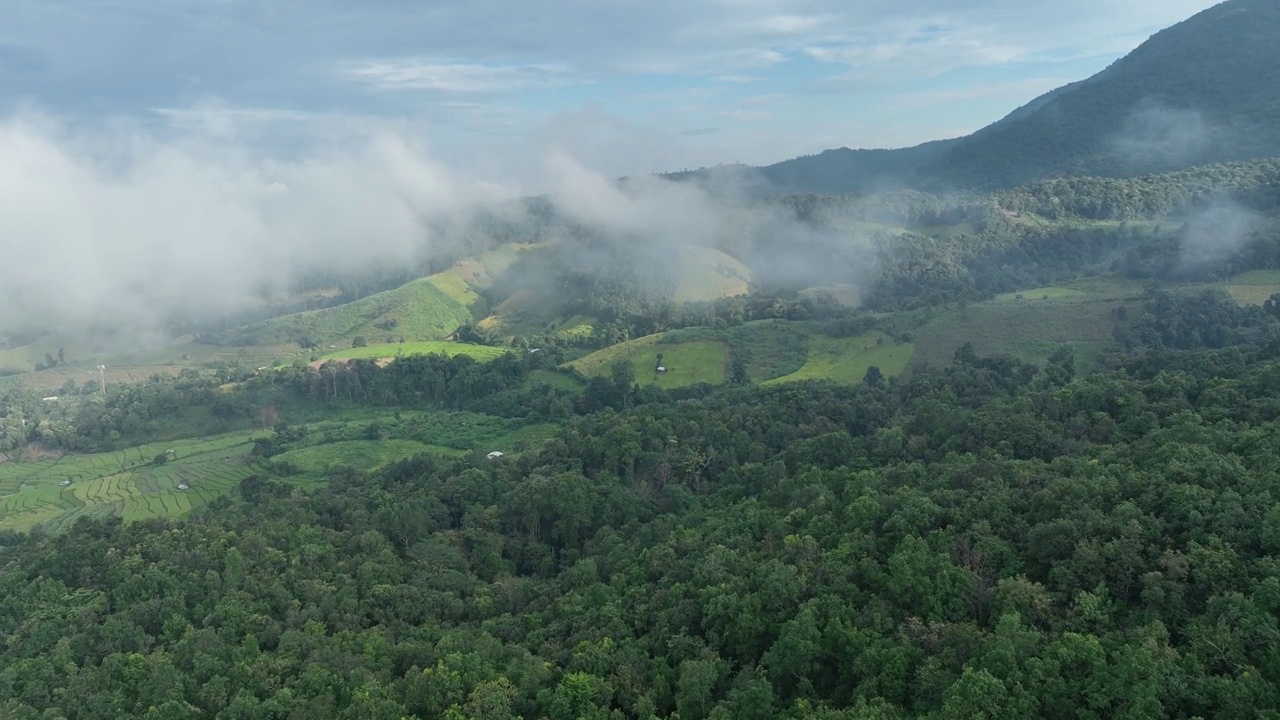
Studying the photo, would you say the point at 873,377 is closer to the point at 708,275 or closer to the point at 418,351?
the point at 708,275

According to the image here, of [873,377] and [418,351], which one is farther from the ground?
[418,351]

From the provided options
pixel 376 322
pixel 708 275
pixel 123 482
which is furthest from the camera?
pixel 376 322

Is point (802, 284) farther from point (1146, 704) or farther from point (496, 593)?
point (1146, 704)

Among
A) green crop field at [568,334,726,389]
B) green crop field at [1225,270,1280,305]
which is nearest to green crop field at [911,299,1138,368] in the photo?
green crop field at [1225,270,1280,305]

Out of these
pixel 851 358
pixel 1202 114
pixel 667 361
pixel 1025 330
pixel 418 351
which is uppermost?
pixel 1202 114

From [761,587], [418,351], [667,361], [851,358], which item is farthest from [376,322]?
[761,587]

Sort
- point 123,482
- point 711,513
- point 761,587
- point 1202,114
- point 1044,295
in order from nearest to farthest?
point 761,587 → point 711,513 → point 123,482 → point 1044,295 → point 1202,114

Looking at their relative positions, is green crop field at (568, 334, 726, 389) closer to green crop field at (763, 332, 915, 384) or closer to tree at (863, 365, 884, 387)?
green crop field at (763, 332, 915, 384)
